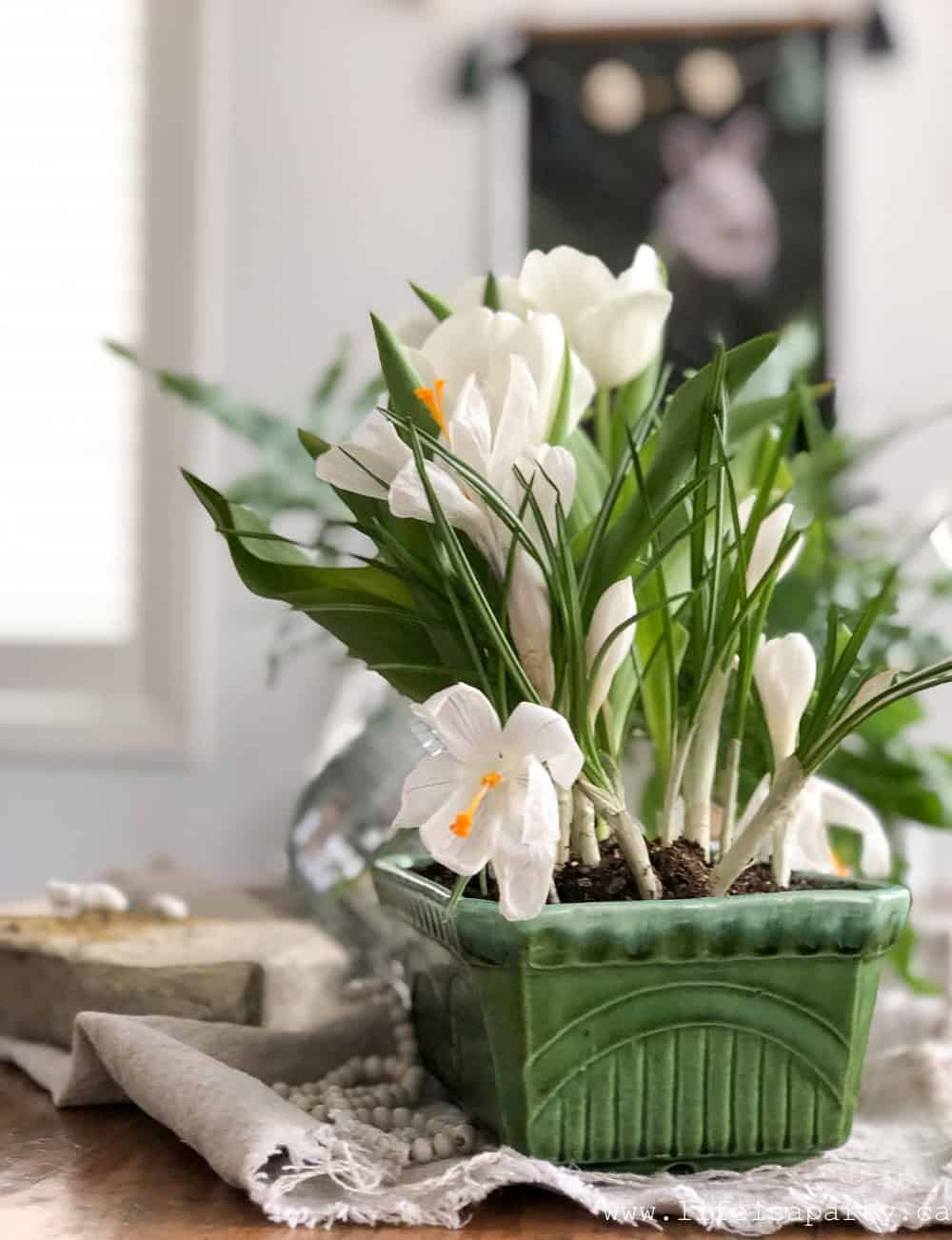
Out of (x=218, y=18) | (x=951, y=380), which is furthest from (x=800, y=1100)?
(x=218, y=18)

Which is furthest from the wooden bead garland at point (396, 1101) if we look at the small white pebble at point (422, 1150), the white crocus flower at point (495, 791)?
the white crocus flower at point (495, 791)

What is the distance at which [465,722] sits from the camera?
1.26ft

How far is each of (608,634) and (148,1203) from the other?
202 mm

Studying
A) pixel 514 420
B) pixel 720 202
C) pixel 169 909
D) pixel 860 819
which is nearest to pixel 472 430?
pixel 514 420

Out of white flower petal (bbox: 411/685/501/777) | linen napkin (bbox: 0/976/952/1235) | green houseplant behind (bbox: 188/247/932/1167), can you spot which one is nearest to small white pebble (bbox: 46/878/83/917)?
linen napkin (bbox: 0/976/952/1235)

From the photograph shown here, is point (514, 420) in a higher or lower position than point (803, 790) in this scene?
higher

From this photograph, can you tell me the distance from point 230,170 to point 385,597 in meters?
1.34

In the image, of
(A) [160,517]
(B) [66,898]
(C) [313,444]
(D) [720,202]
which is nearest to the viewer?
(C) [313,444]

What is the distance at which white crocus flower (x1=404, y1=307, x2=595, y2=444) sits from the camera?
1.44 feet

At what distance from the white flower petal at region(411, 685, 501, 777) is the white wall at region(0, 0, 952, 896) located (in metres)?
1.23

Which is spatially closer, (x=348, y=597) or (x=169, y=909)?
(x=348, y=597)

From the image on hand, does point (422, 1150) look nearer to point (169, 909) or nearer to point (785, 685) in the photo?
point (785, 685)

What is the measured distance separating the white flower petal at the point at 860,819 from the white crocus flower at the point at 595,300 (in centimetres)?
17

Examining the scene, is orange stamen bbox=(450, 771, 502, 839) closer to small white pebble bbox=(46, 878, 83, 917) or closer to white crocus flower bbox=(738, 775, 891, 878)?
white crocus flower bbox=(738, 775, 891, 878)
